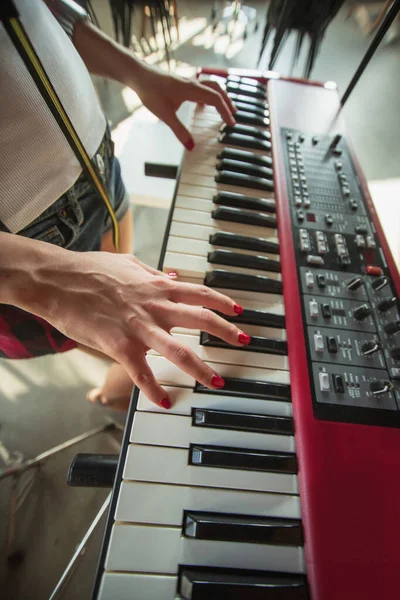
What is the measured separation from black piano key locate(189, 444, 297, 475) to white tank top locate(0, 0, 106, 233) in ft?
1.77

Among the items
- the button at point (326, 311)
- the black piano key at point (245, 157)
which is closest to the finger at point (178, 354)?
the button at point (326, 311)

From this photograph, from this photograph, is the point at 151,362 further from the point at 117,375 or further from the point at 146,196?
the point at 146,196

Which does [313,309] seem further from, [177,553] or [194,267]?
[177,553]

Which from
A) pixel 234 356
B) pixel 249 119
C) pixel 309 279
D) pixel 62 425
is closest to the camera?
pixel 234 356

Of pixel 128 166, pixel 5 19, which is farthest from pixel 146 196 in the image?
pixel 5 19

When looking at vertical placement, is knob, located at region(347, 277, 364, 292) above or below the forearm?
below

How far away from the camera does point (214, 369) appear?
0.62m

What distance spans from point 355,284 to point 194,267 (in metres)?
0.38

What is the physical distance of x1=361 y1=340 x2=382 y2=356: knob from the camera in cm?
63

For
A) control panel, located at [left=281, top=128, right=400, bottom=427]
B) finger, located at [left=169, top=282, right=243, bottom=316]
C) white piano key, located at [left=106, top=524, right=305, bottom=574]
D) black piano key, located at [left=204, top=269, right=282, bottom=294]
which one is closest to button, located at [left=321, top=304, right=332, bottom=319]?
control panel, located at [left=281, top=128, right=400, bottom=427]

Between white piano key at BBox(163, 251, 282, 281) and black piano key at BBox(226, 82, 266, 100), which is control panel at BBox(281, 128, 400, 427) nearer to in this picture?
white piano key at BBox(163, 251, 282, 281)

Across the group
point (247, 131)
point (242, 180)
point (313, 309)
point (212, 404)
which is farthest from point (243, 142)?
Answer: point (212, 404)

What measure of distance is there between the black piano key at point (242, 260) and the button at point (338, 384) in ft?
0.97

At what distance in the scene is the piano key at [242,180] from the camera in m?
0.92
